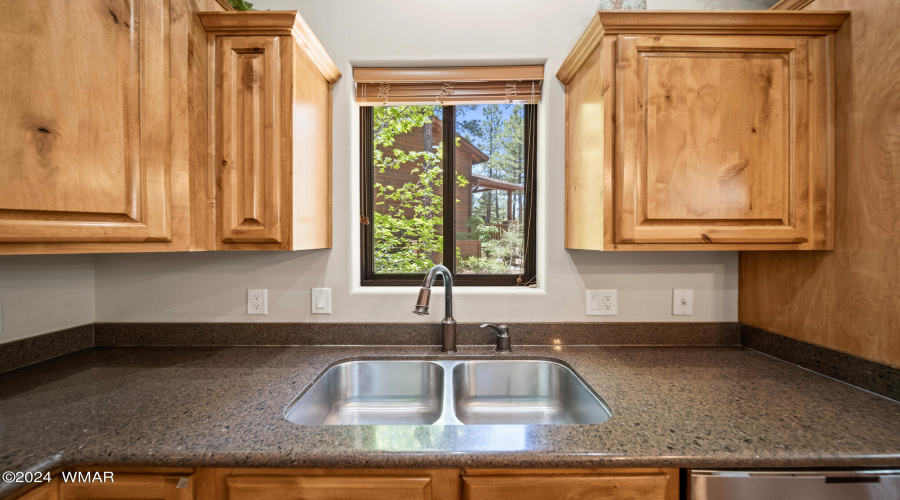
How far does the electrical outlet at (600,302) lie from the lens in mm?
1480

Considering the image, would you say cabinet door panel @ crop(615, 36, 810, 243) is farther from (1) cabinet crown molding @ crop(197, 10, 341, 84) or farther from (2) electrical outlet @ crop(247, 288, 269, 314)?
(2) electrical outlet @ crop(247, 288, 269, 314)

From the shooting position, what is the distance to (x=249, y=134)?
114cm

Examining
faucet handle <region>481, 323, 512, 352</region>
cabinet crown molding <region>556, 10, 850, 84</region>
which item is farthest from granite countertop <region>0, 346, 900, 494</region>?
cabinet crown molding <region>556, 10, 850, 84</region>

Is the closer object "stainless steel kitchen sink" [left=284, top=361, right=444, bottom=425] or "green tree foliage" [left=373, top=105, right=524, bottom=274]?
"stainless steel kitchen sink" [left=284, top=361, right=444, bottom=425]

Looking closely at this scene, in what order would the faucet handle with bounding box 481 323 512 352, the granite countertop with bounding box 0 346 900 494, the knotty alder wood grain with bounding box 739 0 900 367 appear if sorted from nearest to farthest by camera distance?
the granite countertop with bounding box 0 346 900 494 → the knotty alder wood grain with bounding box 739 0 900 367 → the faucet handle with bounding box 481 323 512 352

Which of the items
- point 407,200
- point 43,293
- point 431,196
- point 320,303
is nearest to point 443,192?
point 431,196

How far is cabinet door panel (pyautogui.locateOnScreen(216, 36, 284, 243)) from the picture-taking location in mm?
1131

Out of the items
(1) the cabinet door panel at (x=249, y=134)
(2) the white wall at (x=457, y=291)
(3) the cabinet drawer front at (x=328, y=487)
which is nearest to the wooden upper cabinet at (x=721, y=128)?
(2) the white wall at (x=457, y=291)

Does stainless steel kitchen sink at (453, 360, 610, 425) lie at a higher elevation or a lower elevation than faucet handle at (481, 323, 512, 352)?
lower

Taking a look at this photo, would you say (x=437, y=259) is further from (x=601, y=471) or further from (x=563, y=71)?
(x=601, y=471)

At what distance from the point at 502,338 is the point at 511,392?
7.8 inches

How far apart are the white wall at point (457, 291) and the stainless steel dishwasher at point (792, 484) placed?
0.77m

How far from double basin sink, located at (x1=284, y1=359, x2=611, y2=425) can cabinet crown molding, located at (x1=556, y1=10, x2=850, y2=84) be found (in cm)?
112

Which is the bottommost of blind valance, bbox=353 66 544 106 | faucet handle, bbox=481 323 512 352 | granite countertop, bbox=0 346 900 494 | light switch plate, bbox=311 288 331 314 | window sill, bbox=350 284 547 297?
→ granite countertop, bbox=0 346 900 494
